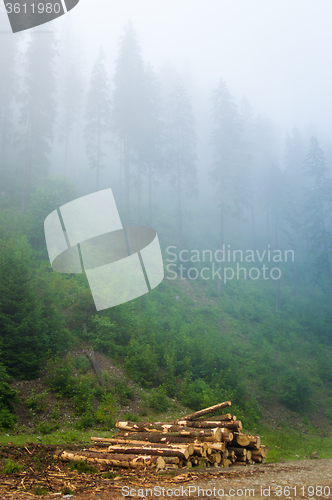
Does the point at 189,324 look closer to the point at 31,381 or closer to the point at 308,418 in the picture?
the point at 308,418

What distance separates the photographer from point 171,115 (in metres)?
26.7

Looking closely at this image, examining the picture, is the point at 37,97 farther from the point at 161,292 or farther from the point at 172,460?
the point at 172,460

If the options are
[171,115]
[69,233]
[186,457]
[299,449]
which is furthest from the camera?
[171,115]

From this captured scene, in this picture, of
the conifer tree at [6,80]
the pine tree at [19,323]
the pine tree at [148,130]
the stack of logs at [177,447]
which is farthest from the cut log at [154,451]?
the conifer tree at [6,80]

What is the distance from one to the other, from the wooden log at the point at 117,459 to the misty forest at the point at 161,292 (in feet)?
8.47

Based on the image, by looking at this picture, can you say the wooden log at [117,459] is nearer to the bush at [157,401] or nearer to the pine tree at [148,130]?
the bush at [157,401]

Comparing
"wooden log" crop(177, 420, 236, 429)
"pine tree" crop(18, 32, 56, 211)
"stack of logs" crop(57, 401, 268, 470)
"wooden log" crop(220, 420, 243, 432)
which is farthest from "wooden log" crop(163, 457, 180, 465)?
"pine tree" crop(18, 32, 56, 211)

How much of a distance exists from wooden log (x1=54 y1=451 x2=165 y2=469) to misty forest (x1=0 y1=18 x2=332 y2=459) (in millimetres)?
2581

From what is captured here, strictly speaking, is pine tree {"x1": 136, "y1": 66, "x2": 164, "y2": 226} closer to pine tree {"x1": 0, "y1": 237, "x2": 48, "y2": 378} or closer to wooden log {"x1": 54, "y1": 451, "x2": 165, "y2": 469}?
pine tree {"x1": 0, "y1": 237, "x2": 48, "y2": 378}

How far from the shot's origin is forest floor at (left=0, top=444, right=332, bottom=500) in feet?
13.5

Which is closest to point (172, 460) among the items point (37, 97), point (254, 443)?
point (254, 443)

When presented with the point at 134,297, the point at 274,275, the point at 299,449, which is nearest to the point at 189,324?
the point at 134,297

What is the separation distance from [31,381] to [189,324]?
376 inches

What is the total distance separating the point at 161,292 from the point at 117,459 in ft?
45.0
